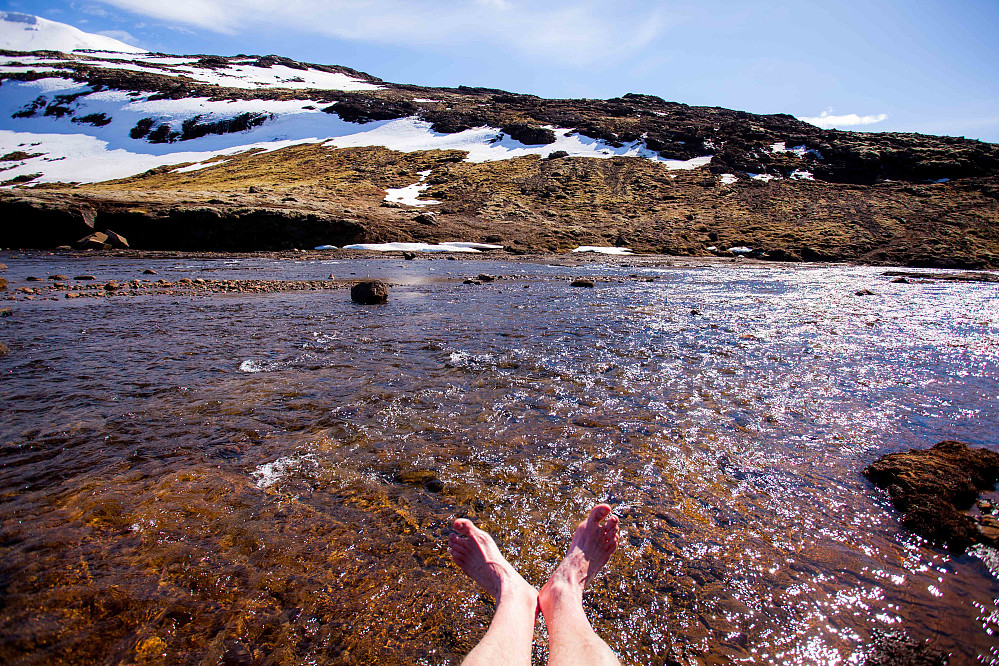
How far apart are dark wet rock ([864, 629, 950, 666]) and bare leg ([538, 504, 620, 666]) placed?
1422 mm

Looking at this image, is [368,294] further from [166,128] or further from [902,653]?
[166,128]

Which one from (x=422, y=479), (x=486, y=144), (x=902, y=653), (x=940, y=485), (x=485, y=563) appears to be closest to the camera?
(x=902, y=653)

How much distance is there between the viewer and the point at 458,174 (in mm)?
45688

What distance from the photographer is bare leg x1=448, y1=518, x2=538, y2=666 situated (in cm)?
216

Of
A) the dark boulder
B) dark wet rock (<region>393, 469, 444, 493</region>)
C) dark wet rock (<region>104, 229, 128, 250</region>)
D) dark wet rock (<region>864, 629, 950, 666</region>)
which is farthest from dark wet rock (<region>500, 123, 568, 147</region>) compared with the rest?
dark wet rock (<region>864, 629, 950, 666</region>)

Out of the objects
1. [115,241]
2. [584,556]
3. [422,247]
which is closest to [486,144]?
[422,247]

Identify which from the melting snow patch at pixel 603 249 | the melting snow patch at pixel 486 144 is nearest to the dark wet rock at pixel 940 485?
the melting snow patch at pixel 603 249

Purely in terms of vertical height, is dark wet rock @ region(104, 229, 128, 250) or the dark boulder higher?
the dark boulder

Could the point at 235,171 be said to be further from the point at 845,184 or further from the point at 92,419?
the point at 845,184

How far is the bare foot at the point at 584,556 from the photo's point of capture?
2680mm

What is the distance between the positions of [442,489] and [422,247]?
Result: 26.6m

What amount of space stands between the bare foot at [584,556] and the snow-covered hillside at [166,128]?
172 feet

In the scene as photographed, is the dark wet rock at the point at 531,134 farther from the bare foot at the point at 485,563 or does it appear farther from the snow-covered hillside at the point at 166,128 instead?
the bare foot at the point at 485,563

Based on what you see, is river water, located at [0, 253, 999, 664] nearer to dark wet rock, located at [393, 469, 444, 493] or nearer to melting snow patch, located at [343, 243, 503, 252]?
dark wet rock, located at [393, 469, 444, 493]
